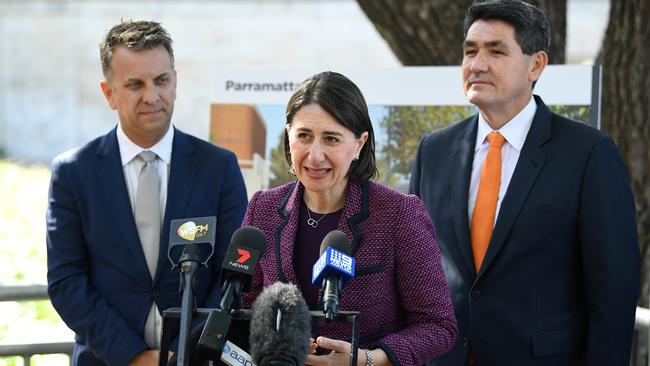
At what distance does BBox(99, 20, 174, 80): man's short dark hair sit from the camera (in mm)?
4086

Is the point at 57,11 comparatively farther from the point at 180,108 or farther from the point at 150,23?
the point at 150,23

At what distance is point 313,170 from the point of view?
3154mm

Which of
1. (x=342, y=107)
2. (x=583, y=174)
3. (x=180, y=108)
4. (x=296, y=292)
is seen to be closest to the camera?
(x=296, y=292)

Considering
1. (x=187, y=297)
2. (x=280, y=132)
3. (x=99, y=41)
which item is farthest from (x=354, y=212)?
(x=99, y=41)

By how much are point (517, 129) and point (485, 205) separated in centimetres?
36

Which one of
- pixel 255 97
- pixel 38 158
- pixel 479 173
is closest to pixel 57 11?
pixel 38 158

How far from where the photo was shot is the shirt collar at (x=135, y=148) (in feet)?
13.4

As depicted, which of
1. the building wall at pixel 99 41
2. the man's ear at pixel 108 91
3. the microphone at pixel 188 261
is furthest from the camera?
the building wall at pixel 99 41

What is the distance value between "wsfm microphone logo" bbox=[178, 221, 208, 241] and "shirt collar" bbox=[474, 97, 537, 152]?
5.19ft

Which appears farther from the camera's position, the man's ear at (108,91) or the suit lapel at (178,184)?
the man's ear at (108,91)

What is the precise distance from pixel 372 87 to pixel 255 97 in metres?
0.67

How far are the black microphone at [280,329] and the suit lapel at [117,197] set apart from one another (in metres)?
1.48

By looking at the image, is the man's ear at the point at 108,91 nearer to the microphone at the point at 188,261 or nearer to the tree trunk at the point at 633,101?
the microphone at the point at 188,261

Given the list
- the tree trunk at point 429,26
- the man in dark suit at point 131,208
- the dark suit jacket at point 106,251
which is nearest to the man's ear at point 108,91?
the man in dark suit at point 131,208
